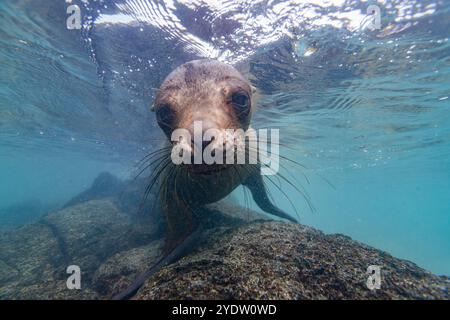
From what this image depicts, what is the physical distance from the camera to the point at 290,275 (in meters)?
2.36

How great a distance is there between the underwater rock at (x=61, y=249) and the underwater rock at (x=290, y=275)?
2.48 m

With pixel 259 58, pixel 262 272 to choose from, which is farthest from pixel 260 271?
pixel 259 58

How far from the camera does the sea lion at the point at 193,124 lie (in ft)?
7.91

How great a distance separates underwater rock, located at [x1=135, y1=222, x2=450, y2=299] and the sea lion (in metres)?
0.88

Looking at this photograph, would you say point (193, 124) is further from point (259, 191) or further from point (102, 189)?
point (102, 189)

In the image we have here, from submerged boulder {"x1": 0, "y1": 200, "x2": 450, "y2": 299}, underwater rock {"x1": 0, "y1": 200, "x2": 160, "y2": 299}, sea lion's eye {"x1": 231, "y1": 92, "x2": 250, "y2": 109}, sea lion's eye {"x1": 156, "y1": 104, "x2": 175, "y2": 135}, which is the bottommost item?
underwater rock {"x1": 0, "y1": 200, "x2": 160, "y2": 299}

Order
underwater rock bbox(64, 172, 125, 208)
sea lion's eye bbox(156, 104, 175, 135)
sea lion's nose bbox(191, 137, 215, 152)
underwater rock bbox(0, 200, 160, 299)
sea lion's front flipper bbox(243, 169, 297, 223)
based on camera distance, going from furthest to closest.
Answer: underwater rock bbox(64, 172, 125, 208) < sea lion's front flipper bbox(243, 169, 297, 223) < underwater rock bbox(0, 200, 160, 299) < sea lion's eye bbox(156, 104, 175, 135) < sea lion's nose bbox(191, 137, 215, 152)

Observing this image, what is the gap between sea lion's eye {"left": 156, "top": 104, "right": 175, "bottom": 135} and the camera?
2883 mm

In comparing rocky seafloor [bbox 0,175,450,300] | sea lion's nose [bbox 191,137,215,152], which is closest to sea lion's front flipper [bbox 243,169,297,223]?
rocky seafloor [bbox 0,175,450,300]

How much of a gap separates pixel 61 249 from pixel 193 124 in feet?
24.7

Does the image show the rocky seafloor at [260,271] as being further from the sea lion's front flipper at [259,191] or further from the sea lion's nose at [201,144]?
the sea lion's nose at [201,144]

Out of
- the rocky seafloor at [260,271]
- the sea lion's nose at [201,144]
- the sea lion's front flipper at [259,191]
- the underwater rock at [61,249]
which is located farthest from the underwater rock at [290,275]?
the underwater rock at [61,249]

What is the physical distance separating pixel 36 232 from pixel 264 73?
9.55 meters

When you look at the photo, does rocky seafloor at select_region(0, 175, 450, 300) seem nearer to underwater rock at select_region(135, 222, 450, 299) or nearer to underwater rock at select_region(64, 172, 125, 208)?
underwater rock at select_region(135, 222, 450, 299)
